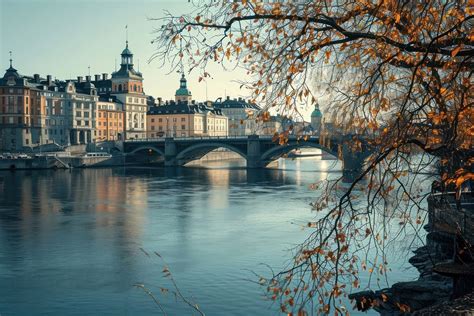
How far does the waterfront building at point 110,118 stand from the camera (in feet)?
355

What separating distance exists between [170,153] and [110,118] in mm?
29962

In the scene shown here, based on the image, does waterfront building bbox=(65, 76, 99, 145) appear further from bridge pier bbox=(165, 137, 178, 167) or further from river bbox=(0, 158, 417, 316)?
river bbox=(0, 158, 417, 316)

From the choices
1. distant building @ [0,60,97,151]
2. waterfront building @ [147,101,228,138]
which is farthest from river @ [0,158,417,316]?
waterfront building @ [147,101,228,138]

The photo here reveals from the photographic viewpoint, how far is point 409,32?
270 inches

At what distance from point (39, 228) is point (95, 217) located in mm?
4812

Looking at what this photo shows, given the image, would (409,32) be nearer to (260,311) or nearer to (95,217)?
(260,311)

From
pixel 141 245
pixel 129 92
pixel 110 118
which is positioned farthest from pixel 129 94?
pixel 141 245

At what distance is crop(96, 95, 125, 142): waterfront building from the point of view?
355ft

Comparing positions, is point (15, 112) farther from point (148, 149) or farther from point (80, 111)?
point (148, 149)

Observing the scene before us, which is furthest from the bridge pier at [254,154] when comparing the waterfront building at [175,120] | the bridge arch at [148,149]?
the waterfront building at [175,120]

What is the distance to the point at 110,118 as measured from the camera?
110 meters

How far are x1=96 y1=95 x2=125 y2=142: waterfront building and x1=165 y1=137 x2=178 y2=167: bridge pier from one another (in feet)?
79.4

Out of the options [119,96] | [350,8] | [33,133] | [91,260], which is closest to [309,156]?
[119,96]

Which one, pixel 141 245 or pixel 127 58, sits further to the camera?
pixel 127 58
